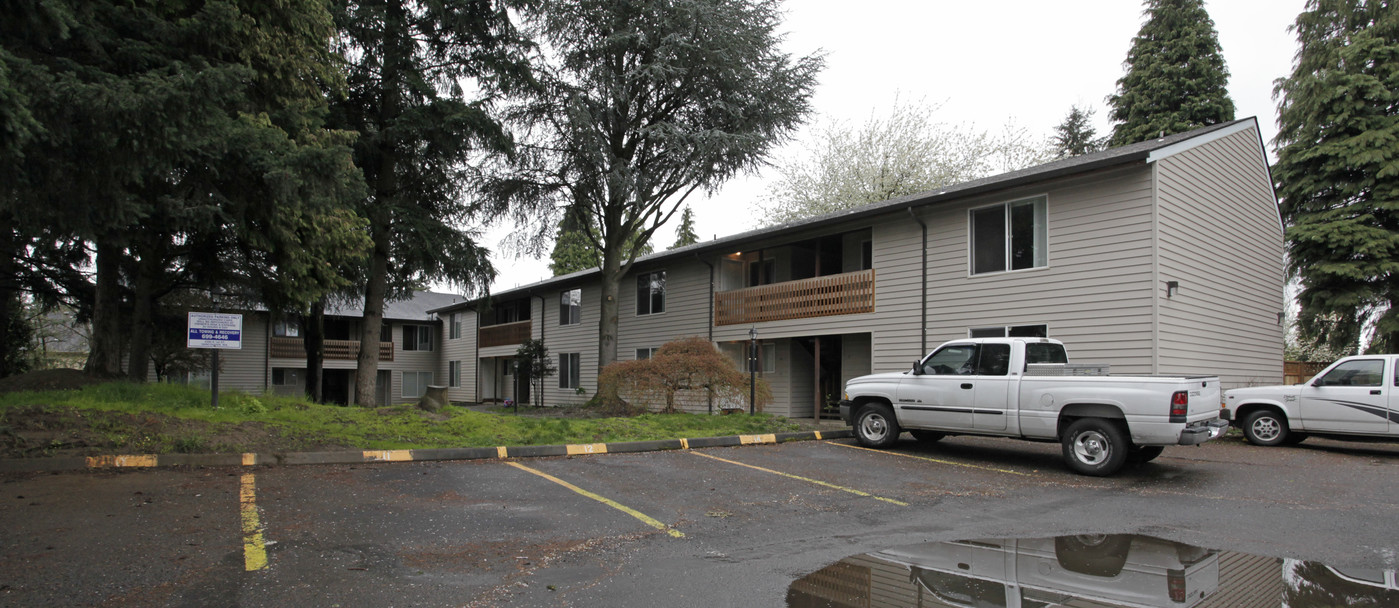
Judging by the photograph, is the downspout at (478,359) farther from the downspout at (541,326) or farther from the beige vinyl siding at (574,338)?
the downspout at (541,326)

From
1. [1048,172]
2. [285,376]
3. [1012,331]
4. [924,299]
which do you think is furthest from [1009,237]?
[285,376]

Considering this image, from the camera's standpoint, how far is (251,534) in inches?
227

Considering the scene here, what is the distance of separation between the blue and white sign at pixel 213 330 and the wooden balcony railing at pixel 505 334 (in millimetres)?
21360

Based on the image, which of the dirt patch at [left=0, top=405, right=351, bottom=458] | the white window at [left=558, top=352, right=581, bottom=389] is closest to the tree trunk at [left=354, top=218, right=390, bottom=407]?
the dirt patch at [left=0, top=405, right=351, bottom=458]

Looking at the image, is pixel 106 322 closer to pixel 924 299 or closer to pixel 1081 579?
Result: pixel 924 299

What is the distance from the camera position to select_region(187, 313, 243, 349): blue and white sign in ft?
37.2

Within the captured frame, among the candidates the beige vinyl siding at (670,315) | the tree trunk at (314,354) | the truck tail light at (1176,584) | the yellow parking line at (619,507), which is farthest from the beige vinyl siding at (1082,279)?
the tree trunk at (314,354)

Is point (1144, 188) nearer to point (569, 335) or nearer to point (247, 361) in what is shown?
point (569, 335)

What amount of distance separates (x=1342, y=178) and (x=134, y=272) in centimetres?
2940

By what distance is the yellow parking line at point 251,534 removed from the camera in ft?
16.5

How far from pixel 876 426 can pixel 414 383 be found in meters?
37.1

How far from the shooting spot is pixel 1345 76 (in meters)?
19.6

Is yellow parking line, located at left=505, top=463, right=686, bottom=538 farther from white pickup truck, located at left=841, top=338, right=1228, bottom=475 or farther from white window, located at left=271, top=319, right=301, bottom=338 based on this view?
white window, located at left=271, top=319, right=301, bottom=338

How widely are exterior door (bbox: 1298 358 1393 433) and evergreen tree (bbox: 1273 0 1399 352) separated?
933cm
